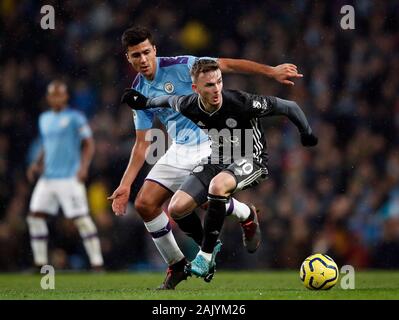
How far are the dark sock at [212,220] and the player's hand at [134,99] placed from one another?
104 cm

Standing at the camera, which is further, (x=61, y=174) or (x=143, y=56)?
(x=61, y=174)

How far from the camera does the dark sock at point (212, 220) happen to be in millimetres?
7211

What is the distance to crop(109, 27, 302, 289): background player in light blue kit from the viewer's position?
789 centimetres

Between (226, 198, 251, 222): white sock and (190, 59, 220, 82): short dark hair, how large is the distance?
140cm

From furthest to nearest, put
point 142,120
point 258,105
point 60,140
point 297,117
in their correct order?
point 60,140, point 142,120, point 297,117, point 258,105

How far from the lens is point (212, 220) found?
7.25 meters

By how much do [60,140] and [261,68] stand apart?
5201mm

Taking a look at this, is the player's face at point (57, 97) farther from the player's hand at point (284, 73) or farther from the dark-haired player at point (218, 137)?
the player's hand at point (284, 73)

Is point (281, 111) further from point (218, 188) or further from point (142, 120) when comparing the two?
point (142, 120)

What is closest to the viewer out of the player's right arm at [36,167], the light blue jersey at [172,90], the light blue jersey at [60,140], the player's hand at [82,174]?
the light blue jersey at [172,90]

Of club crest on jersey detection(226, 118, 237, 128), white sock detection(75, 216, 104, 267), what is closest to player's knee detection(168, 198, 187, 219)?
club crest on jersey detection(226, 118, 237, 128)

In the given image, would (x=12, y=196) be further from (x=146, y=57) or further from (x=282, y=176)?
(x=146, y=57)

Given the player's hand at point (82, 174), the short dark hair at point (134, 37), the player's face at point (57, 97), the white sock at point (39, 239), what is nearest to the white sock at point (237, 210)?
the short dark hair at point (134, 37)

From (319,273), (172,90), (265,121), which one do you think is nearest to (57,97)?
(265,121)
